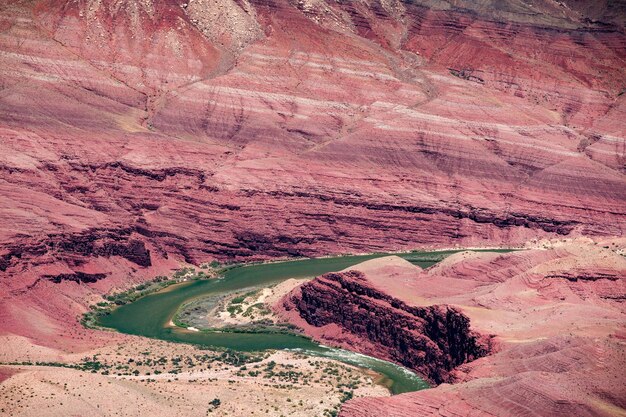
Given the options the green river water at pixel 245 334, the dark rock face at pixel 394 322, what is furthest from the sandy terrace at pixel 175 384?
the dark rock face at pixel 394 322

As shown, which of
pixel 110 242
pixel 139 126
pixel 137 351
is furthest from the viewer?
pixel 139 126

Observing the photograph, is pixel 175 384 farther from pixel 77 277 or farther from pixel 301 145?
pixel 301 145

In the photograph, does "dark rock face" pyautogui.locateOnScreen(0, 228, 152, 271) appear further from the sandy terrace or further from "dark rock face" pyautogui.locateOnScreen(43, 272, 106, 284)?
the sandy terrace

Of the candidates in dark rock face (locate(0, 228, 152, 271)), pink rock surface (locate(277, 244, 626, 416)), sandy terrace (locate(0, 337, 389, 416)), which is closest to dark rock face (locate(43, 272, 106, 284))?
dark rock face (locate(0, 228, 152, 271))

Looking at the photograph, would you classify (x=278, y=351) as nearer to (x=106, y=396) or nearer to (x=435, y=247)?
(x=106, y=396)

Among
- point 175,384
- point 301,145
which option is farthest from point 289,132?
point 175,384

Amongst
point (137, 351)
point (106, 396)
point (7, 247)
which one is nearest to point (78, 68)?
point (7, 247)
